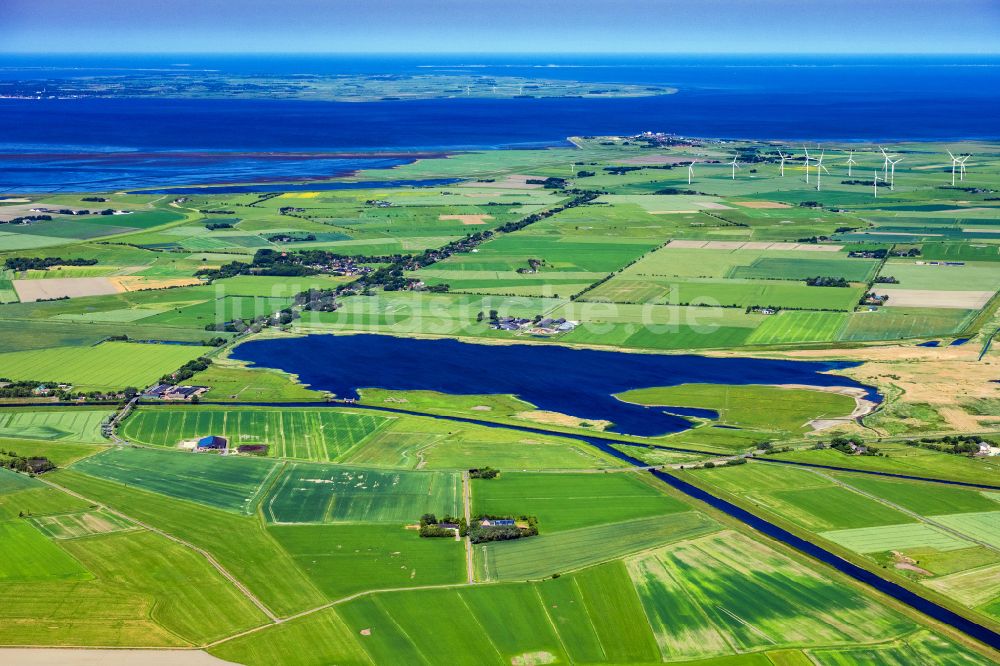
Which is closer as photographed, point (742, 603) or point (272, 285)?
point (742, 603)

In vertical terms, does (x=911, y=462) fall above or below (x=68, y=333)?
below

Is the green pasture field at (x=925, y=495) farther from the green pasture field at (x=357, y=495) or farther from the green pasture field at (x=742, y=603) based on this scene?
the green pasture field at (x=357, y=495)

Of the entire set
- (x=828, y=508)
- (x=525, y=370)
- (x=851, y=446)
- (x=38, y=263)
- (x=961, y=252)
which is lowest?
(x=828, y=508)

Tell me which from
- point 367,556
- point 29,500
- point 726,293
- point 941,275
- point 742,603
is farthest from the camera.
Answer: point 941,275

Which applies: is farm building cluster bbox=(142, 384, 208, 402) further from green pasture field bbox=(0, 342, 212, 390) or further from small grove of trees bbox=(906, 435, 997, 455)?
small grove of trees bbox=(906, 435, 997, 455)

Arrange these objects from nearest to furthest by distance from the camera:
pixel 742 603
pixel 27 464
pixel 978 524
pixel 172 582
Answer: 1. pixel 742 603
2. pixel 172 582
3. pixel 978 524
4. pixel 27 464

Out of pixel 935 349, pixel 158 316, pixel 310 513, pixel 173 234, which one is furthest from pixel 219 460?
pixel 173 234

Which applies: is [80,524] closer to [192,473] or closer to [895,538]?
[192,473]

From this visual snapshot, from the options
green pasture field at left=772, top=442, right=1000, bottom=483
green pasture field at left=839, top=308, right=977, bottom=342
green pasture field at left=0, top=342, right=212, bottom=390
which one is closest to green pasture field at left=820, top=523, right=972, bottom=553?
green pasture field at left=772, top=442, right=1000, bottom=483

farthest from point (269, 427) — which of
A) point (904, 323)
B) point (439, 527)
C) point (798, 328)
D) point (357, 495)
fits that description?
point (904, 323)
